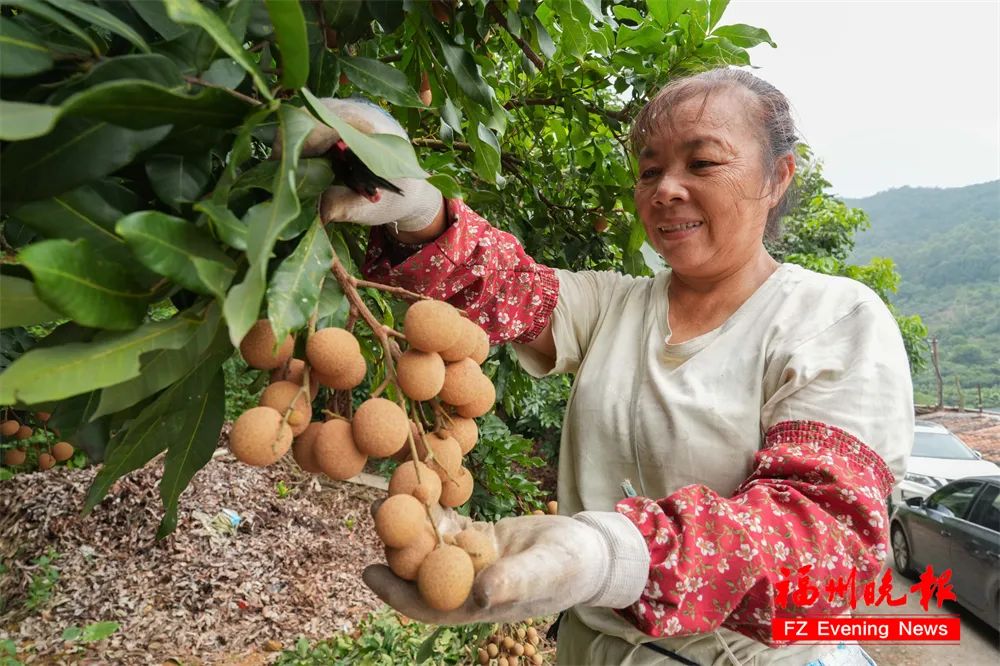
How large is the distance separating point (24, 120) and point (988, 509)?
624cm

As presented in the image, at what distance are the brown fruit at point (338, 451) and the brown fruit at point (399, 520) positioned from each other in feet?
0.19

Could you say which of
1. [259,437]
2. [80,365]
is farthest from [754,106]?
[80,365]

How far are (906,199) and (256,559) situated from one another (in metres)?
30.1

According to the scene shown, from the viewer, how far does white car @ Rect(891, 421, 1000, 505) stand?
24.3 feet

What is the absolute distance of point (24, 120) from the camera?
479mm

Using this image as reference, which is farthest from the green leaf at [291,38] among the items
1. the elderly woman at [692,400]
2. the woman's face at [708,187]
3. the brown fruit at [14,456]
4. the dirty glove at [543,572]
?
the brown fruit at [14,456]

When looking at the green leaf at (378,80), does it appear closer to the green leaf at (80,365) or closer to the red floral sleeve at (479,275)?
the red floral sleeve at (479,275)

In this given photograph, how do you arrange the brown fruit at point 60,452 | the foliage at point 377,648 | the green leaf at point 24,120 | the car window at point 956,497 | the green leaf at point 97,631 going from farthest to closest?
the car window at point 956,497
the foliage at point 377,648
the green leaf at point 97,631
the brown fruit at point 60,452
the green leaf at point 24,120

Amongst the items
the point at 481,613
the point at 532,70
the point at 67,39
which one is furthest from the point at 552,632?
the point at 67,39

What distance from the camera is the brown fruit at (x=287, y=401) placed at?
73 centimetres

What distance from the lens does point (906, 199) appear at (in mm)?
27141

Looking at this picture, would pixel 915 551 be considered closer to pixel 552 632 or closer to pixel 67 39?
pixel 552 632

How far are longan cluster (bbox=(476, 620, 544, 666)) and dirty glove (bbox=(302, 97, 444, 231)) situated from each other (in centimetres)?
169

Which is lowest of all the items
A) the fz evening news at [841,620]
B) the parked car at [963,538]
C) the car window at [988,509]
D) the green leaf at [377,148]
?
the parked car at [963,538]
